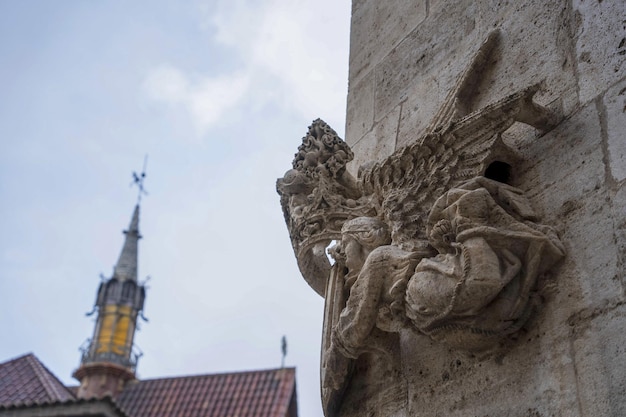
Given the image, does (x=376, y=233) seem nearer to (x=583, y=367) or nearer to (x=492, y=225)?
(x=492, y=225)

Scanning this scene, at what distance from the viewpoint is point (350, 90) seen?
4.46 meters

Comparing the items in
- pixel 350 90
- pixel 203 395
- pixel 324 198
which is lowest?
pixel 324 198

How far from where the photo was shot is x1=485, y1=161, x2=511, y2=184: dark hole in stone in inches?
114

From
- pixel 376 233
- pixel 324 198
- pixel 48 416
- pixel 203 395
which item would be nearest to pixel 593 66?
pixel 376 233

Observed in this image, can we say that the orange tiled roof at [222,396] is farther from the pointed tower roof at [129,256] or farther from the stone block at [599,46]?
the stone block at [599,46]

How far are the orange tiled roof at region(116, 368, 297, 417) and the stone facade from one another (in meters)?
23.2

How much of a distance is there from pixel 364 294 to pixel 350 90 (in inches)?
74.7

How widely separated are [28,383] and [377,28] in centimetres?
2213

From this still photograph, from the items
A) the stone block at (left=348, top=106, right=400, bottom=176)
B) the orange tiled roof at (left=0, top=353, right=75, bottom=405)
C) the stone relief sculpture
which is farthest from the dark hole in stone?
the orange tiled roof at (left=0, top=353, right=75, bottom=405)

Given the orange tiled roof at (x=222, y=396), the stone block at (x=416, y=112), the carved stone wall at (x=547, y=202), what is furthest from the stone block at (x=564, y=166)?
the orange tiled roof at (x=222, y=396)

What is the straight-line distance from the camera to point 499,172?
291 centimetres

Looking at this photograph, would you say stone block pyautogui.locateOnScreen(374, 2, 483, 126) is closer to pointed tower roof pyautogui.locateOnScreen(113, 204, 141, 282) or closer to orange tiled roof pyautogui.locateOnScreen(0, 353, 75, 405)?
orange tiled roof pyautogui.locateOnScreen(0, 353, 75, 405)

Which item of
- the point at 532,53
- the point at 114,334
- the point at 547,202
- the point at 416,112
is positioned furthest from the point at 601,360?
the point at 114,334

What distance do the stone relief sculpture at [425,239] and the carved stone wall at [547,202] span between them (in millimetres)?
52
